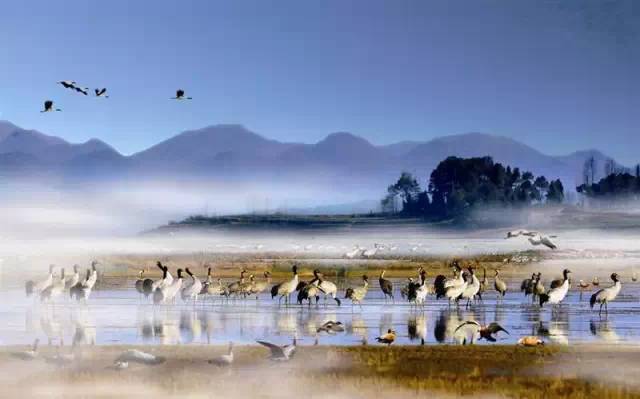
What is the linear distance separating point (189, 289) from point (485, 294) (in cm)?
1501

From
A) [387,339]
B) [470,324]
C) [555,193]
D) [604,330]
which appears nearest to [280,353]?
[387,339]

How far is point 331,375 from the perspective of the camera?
23.9 m

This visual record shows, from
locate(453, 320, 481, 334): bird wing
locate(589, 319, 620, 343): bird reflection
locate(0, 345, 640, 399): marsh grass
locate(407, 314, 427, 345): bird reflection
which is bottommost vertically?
locate(0, 345, 640, 399): marsh grass

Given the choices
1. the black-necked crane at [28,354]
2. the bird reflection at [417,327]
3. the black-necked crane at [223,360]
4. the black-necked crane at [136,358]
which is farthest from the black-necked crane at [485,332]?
the black-necked crane at [28,354]

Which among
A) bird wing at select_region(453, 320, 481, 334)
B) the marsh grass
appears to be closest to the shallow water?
bird wing at select_region(453, 320, 481, 334)

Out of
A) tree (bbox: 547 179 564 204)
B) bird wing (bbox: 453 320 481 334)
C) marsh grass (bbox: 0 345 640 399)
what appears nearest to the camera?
marsh grass (bbox: 0 345 640 399)

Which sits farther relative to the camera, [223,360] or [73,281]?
[73,281]

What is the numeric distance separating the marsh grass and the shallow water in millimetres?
2763

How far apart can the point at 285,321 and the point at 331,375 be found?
12.6 metres

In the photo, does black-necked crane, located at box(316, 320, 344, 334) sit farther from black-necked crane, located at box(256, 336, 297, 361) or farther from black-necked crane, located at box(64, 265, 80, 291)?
black-necked crane, located at box(64, 265, 80, 291)

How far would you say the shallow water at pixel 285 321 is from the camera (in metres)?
30.7

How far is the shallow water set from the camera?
1209 inches

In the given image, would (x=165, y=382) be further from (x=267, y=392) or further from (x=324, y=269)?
(x=324, y=269)

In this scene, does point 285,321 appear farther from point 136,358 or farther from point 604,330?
point 136,358
